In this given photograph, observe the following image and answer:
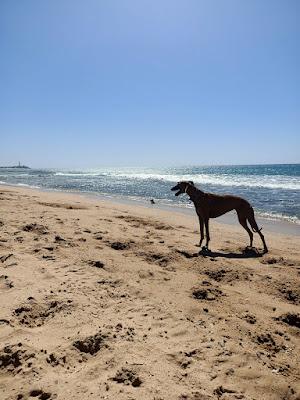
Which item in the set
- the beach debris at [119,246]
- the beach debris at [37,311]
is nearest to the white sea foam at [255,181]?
the beach debris at [119,246]

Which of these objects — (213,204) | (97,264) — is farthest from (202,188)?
(97,264)

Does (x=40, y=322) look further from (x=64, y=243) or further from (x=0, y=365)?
(x=64, y=243)

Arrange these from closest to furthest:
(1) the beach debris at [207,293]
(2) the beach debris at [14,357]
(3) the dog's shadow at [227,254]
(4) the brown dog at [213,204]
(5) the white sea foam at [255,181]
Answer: (2) the beach debris at [14,357]
(1) the beach debris at [207,293]
(3) the dog's shadow at [227,254]
(4) the brown dog at [213,204]
(5) the white sea foam at [255,181]

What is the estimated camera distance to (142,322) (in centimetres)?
426

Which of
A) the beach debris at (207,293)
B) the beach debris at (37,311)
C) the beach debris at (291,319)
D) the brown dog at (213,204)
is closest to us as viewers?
the beach debris at (37,311)

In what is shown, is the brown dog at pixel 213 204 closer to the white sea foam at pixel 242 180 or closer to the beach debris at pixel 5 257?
the beach debris at pixel 5 257

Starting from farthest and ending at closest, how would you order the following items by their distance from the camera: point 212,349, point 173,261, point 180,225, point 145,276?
1. point 180,225
2. point 173,261
3. point 145,276
4. point 212,349

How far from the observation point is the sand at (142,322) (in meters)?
3.21

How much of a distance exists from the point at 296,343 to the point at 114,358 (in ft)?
6.73

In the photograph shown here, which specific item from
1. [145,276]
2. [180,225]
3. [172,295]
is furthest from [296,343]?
[180,225]

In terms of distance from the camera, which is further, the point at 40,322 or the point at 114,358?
the point at 40,322

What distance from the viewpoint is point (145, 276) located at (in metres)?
5.86

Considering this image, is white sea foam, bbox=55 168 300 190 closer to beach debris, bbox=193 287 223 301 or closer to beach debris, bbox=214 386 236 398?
beach debris, bbox=193 287 223 301

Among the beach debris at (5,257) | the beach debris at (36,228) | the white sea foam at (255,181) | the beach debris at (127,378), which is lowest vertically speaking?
the beach debris at (127,378)
